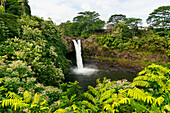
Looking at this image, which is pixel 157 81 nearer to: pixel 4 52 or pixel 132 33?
pixel 4 52

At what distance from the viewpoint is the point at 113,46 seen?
24.5 meters

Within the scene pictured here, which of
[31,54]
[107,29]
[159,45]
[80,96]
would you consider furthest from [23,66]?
[107,29]

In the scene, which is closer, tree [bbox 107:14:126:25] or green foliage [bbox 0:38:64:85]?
green foliage [bbox 0:38:64:85]

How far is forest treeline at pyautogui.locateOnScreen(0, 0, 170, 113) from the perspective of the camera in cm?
220

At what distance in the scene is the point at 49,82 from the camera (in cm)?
590

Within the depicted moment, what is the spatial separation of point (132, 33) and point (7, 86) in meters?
27.6

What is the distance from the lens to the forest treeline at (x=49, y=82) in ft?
7.20

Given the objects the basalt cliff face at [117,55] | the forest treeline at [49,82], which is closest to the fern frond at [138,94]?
the forest treeline at [49,82]

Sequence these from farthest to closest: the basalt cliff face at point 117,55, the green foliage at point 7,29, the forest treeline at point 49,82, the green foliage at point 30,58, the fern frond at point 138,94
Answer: the basalt cliff face at point 117,55 → the green foliage at point 7,29 → the green foliage at point 30,58 → the forest treeline at point 49,82 → the fern frond at point 138,94

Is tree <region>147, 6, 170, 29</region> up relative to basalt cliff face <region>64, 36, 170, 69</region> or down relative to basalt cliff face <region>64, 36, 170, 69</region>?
up

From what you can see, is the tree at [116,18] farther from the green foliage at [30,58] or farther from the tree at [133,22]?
the green foliage at [30,58]

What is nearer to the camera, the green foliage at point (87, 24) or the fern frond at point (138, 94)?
the fern frond at point (138, 94)

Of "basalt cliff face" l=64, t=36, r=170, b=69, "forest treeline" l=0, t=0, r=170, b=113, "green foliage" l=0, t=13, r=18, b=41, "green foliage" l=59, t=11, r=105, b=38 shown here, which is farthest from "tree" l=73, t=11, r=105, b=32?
"green foliage" l=0, t=13, r=18, b=41

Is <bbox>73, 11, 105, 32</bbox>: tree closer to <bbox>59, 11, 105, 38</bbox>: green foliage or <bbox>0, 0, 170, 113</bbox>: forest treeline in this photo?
<bbox>59, 11, 105, 38</bbox>: green foliage
